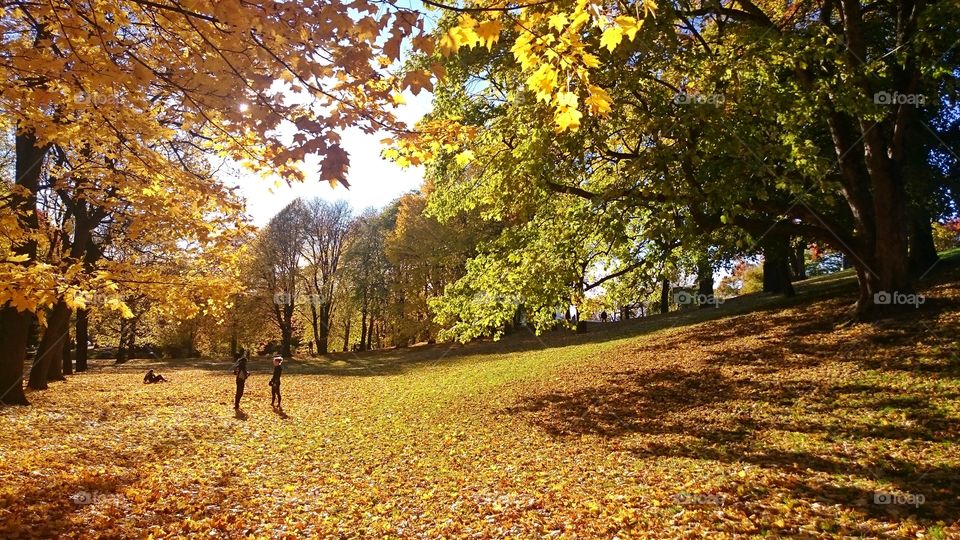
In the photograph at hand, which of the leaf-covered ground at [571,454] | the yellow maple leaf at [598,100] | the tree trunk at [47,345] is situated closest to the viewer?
the yellow maple leaf at [598,100]

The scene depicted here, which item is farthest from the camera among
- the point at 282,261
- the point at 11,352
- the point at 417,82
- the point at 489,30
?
the point at 282,261

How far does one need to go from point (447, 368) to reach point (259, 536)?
17775mm

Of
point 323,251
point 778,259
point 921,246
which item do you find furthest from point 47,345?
point 921,246

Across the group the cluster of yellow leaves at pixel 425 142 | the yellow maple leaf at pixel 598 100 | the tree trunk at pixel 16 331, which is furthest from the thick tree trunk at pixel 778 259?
the tree trunk at pixel 16 331

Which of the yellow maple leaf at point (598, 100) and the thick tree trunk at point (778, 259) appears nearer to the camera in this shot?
the yellow maple leaf at point (598, 100)

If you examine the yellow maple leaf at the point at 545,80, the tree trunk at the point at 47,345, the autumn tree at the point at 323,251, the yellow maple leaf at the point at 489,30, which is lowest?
the tree trunk at the point at 47,345

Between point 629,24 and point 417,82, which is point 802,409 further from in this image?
point 417,82

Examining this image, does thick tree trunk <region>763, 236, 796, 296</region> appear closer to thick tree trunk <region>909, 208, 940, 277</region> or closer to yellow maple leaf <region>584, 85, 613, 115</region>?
thick tree trunk <region>909, 208, 940, 277</region>

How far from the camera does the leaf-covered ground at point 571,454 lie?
5.91 meters

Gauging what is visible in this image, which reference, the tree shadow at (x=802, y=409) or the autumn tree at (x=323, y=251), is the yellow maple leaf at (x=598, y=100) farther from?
the autumn tree at (x=323, y=251)

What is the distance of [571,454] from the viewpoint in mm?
8891

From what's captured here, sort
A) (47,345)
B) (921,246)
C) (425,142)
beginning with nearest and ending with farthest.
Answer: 1. (425,142)
2. (47,345)
3. (921,246)

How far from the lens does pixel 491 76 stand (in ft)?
40.8

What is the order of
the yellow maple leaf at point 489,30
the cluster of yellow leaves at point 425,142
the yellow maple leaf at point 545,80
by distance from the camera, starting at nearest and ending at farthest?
the yellow maple leaf at point 489,30, the yellow maple leaf at point 545,80, the cluster of yellow leaves at point 425,142
